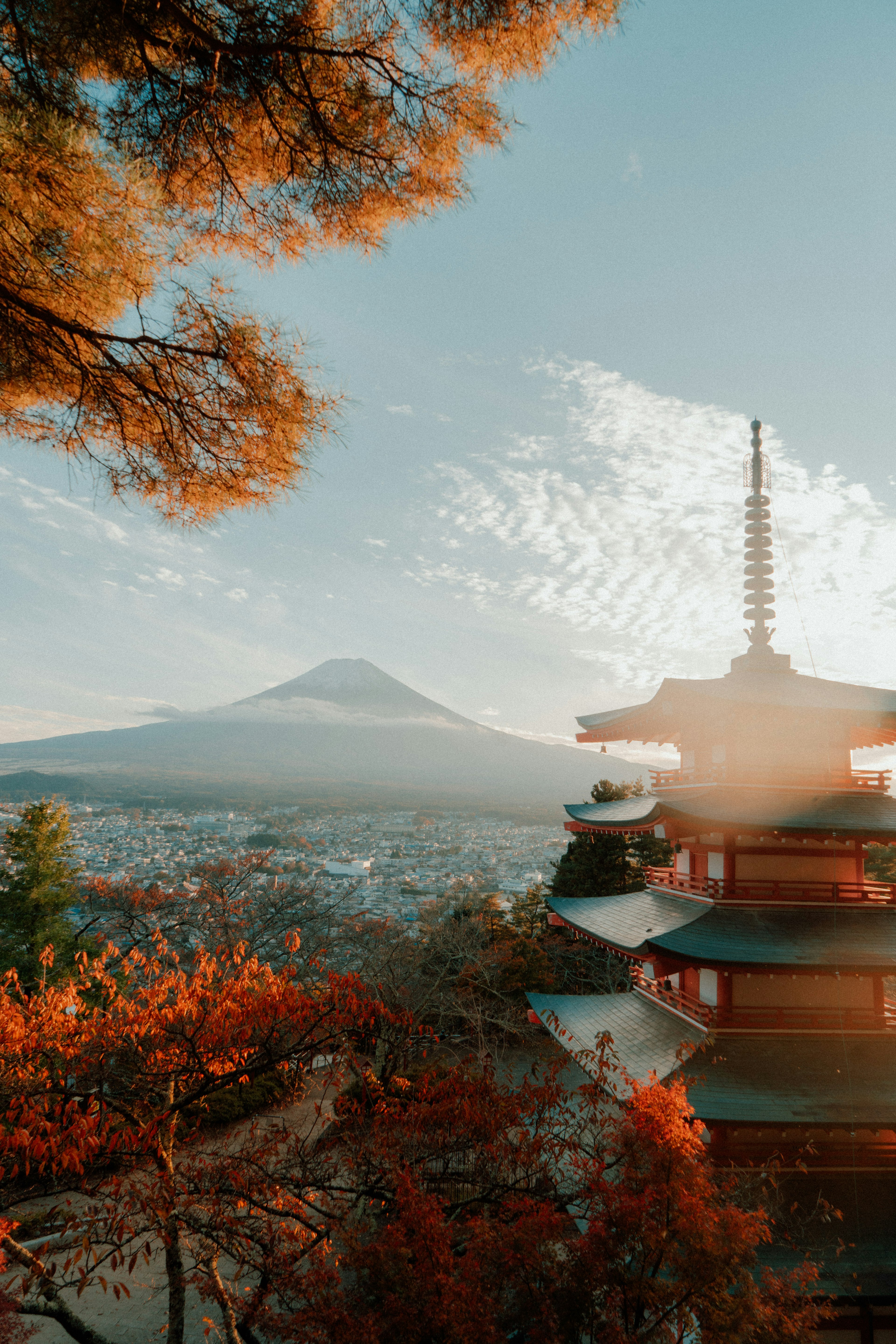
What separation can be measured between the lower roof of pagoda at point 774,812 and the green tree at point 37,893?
48.6ft

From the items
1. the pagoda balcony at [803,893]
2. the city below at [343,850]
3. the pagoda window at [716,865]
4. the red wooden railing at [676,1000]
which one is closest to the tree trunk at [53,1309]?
the red wooden railing at [676,1000]

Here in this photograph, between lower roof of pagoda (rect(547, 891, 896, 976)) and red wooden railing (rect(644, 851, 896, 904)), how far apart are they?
0.36 feet

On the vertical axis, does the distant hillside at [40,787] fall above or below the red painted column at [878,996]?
below

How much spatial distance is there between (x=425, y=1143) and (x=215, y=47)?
10514mm

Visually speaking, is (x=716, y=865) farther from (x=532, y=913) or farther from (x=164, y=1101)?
(x=532, y=913)

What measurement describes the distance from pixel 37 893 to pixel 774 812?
17102 mm

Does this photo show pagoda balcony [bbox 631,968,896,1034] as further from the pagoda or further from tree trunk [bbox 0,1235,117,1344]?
tree trunk [bbox 0,1235,117,1344]

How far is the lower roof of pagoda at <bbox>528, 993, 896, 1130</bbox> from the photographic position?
6.54 metres

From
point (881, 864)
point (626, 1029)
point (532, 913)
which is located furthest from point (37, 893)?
point (881, 864)

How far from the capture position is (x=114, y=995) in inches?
237

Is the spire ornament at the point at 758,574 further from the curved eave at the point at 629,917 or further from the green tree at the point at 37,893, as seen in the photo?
the green tree at the point at 37,893

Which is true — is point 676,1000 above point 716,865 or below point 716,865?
below

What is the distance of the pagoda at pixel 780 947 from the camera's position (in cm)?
679

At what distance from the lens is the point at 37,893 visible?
15.1m
